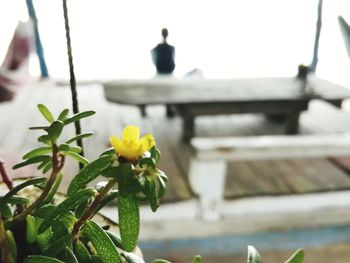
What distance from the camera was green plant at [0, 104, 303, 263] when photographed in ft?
1.32

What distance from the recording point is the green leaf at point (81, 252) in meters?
0.47

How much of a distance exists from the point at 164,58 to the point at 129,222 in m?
4.06

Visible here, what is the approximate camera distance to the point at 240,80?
3742 mm

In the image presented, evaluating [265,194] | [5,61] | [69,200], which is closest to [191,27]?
[5,61]

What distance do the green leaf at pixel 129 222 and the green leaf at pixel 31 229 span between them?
0.10 metres

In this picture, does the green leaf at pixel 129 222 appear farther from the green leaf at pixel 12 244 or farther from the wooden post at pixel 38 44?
the wooden post at pixel 38 44

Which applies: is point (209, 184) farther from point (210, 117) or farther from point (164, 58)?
point (164, 58)

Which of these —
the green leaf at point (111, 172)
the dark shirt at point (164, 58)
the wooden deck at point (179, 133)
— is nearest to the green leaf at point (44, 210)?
Result: the green leaf at point (111, 172)

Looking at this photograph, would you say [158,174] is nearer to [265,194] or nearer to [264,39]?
[265,194]

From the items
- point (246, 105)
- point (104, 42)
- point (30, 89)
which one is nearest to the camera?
point (246, 105)

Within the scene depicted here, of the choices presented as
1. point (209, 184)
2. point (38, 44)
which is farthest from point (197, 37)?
point (209, 184)

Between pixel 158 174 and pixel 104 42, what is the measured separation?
5.87 m

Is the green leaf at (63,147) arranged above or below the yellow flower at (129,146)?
below

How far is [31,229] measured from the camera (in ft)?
1.46
